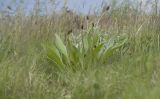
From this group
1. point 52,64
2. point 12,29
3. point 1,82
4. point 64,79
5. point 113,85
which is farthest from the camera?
point 12,29

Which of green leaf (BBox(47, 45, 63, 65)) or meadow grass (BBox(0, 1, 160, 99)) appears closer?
meadow grass (BBox(0, 1, 160, 99))

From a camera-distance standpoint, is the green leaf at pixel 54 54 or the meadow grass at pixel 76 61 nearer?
the meadow grass at pixel 76 61

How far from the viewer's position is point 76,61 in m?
3.80

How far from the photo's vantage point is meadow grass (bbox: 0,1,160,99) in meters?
2.67

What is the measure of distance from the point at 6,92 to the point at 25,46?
2.23ft

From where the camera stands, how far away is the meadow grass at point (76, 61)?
267 centimetres

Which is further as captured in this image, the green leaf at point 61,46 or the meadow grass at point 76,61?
the green leaf at point 61,46

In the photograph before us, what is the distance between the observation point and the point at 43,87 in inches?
122

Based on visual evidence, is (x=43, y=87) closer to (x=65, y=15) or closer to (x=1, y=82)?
(x=1, y=82)

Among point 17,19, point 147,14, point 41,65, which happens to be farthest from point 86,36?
point 147,14

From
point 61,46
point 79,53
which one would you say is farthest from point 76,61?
point 61,46

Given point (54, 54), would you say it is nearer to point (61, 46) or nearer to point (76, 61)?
point (61, 46)

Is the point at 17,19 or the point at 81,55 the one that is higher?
the point at 17,19

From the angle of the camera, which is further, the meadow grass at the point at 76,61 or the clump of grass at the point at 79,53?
the clump of grass at the point at 79,53
